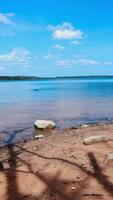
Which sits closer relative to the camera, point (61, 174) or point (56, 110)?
point (61, 174)

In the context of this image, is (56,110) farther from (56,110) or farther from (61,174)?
(61,174)

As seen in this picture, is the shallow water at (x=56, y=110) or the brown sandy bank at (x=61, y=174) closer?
the brown sandy bank at (x=61, y=174)

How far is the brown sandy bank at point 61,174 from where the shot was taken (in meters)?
7.00

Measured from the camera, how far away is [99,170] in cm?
824

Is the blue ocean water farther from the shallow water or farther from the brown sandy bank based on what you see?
the brown sandy bank

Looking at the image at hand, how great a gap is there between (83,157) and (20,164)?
1.81 meters

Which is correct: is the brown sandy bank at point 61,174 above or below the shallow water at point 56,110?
above

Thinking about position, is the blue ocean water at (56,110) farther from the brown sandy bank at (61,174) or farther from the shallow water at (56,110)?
the brown sandy bank at (61,174)

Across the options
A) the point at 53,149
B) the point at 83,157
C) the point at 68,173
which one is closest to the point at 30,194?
the point at 68,173

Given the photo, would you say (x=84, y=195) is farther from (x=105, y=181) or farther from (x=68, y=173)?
(x=68, y=173)

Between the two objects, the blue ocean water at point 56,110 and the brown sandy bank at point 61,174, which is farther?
the blue ocean water at point 56,110

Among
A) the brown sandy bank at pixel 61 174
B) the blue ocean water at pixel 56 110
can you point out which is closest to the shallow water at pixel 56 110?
the blue ocean water at pixel 56 110

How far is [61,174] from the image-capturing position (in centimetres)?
823

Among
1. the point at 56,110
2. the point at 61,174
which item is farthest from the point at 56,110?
the point at 61,174
